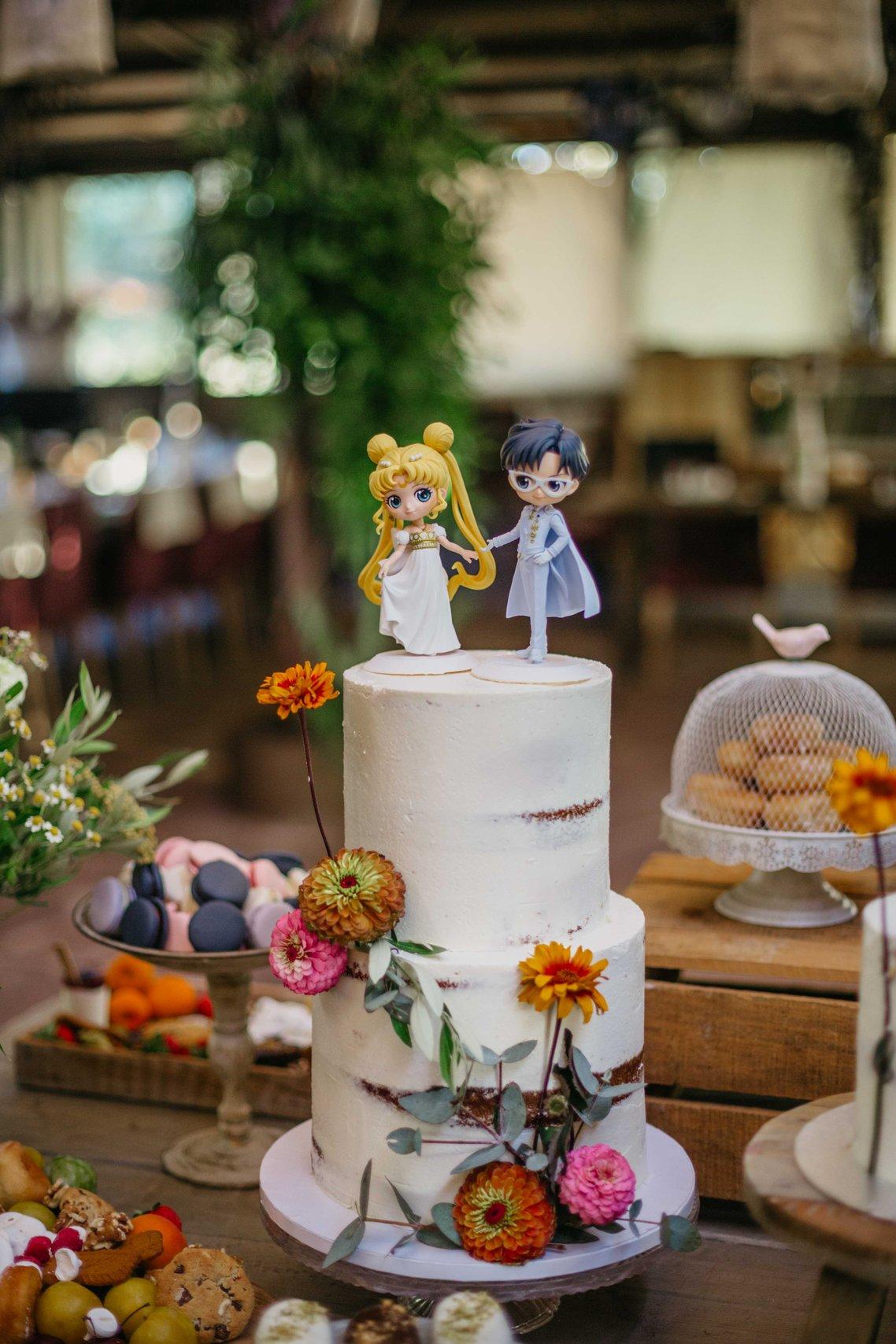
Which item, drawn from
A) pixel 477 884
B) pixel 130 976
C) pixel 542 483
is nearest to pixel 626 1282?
pixel 477 884

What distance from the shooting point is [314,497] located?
5059 mm

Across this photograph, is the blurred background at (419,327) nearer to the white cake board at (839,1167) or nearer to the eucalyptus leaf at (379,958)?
the eucalyptus leaf at (379,958)

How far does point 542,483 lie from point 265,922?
2.79ft

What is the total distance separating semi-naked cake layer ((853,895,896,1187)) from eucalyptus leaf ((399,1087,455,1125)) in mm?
484

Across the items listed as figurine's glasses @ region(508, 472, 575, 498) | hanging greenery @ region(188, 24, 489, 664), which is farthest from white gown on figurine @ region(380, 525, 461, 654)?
hanging greenery @ region(188, 24, 489, 664)

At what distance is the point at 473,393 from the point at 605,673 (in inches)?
134

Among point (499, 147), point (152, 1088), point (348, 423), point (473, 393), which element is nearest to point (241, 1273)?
point (152, 1088)

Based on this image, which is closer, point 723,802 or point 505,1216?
point 505,1216

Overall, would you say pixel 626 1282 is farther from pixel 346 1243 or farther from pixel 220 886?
pixel 220 886

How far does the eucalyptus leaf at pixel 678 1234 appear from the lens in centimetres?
165

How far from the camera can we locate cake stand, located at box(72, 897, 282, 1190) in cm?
221

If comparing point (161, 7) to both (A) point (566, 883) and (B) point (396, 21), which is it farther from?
(A) point (566, 883)

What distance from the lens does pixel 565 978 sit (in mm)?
1635

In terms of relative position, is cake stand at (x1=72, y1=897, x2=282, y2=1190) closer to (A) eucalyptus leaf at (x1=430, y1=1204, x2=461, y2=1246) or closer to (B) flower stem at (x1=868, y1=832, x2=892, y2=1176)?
(A) eucalyptus leaf at (x1=430, y1=1204, x2=461, y2=1246)
